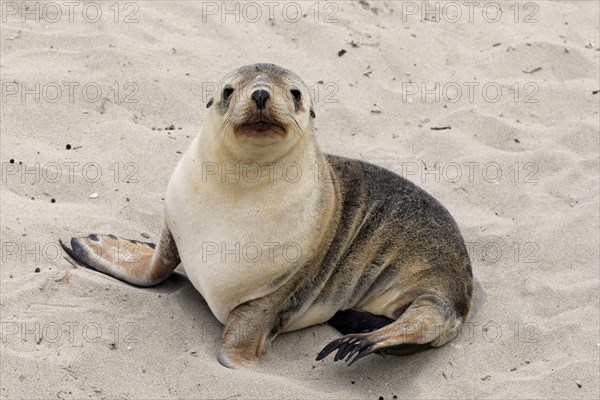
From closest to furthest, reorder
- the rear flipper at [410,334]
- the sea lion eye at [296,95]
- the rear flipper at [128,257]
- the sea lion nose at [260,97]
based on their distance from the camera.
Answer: the sea lion nose at [260,97], the rear flipper at [410,334], the sea lion eye at [296,95], the rear flipper at [128,257]

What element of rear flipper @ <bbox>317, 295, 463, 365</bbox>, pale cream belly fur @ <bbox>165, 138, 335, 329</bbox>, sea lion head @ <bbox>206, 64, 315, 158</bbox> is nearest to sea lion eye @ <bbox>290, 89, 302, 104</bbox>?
sea lion head @ <bbox>206, 64, 315, 158</bbox>

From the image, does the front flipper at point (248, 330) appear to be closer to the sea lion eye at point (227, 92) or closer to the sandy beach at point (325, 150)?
the sandy beach at point (325, 150)

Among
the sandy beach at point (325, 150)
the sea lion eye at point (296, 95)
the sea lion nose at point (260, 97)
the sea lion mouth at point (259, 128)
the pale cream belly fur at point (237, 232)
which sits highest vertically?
the sea lion nose at point (260, 97)

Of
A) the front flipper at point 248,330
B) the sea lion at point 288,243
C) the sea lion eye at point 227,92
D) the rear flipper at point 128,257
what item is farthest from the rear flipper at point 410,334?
the sea lion eye at point 227,92

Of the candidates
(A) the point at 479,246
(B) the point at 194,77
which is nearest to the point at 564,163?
(A) the point at 479,246

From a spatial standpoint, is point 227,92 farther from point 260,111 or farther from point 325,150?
point 325,150

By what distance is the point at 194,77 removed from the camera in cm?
711

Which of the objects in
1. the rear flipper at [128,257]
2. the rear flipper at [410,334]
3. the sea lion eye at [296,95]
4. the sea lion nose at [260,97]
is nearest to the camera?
the sea lion nose at [260,97]

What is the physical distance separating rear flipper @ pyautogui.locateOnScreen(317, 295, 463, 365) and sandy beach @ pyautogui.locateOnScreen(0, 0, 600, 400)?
10cm

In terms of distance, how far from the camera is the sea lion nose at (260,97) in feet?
14.2

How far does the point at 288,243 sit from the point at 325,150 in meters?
2.07

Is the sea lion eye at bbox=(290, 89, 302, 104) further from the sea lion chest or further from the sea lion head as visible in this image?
the sea lion chest

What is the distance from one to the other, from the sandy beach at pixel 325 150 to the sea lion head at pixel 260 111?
0.99 metres

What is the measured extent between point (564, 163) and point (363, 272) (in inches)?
85.6
